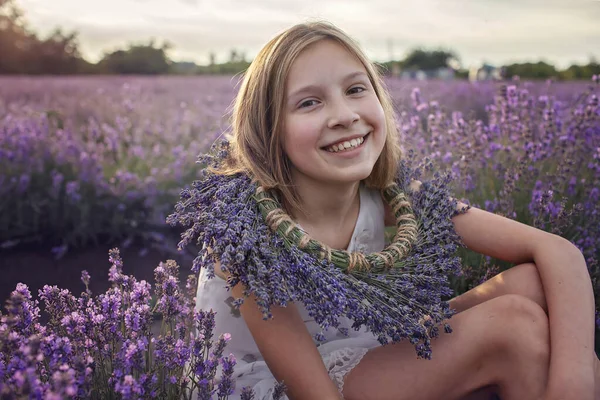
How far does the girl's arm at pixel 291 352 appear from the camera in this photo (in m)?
1.70

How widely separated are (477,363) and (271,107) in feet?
3.41

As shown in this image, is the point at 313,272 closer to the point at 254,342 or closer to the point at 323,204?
the point at 323,204

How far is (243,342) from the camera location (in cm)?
213

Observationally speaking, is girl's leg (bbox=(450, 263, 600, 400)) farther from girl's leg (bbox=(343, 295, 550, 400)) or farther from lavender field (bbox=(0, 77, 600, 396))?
lavender field (bbox=(0, 77, 600, 396))

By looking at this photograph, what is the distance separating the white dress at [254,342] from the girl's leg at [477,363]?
0.14m

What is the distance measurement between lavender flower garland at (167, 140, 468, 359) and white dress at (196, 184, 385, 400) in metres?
0.21

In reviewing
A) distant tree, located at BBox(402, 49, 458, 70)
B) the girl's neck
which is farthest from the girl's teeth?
distant tree, located at BBox(402, 49, 458, 70)

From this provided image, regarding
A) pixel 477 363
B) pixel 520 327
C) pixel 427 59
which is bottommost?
pixel 477 363

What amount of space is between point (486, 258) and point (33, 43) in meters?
19.2

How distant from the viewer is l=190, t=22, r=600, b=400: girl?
1732mm

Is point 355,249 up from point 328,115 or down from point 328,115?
down

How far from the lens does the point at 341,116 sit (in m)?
1.86

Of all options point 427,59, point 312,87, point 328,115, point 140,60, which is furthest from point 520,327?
point 427,59

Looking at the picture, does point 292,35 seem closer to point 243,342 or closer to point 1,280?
point 243,342
